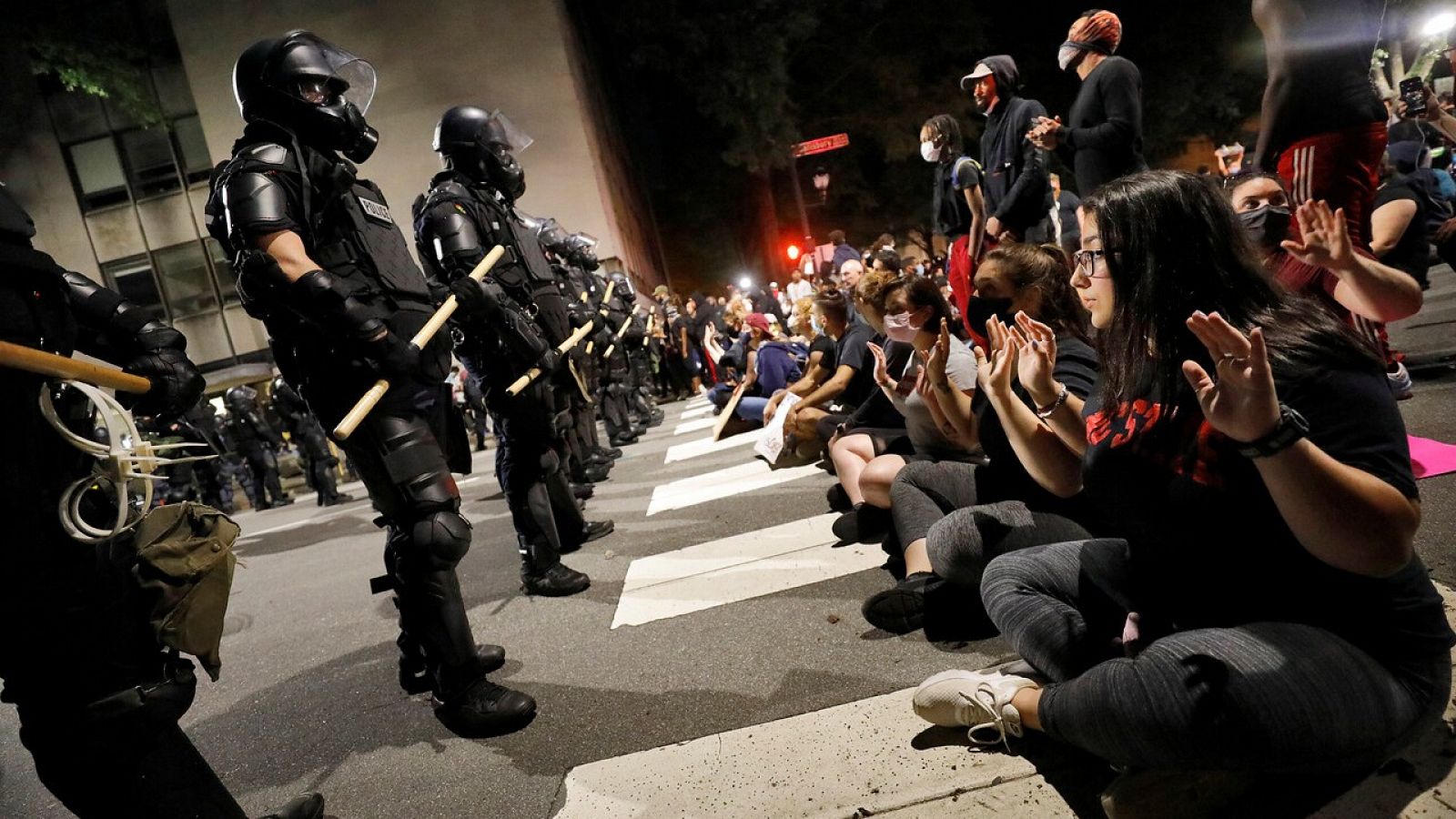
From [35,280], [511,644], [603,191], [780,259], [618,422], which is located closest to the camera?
[35,280]

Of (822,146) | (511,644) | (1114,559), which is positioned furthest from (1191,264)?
(822,146)

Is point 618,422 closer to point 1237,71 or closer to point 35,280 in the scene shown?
point 35,280

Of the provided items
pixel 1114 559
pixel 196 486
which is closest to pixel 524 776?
pixel 1114 559

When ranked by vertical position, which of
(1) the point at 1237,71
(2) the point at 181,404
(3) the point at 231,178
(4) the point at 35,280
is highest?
(1) the point at 1237,71

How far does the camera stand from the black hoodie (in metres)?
4.53

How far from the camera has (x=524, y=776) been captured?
2.24m

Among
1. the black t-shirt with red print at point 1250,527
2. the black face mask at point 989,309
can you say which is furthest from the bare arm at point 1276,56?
the black t-shirt with red print at point 1250,527

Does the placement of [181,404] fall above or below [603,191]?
below

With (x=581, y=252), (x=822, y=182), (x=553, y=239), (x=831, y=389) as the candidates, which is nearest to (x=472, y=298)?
(x=831, y=389)

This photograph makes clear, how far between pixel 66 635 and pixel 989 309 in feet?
9.23

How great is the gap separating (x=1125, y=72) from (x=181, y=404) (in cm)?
439

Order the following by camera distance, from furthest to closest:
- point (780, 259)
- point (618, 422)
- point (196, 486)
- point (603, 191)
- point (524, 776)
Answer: point (780, 259) < point (603, 191) < point (196, 486) < point (618, 422) < point (524, 776)

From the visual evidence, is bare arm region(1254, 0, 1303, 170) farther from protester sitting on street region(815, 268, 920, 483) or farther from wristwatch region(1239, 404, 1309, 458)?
wristwatch region(1239, 404, 1309, 458)

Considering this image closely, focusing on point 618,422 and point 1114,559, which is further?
point 618,422
